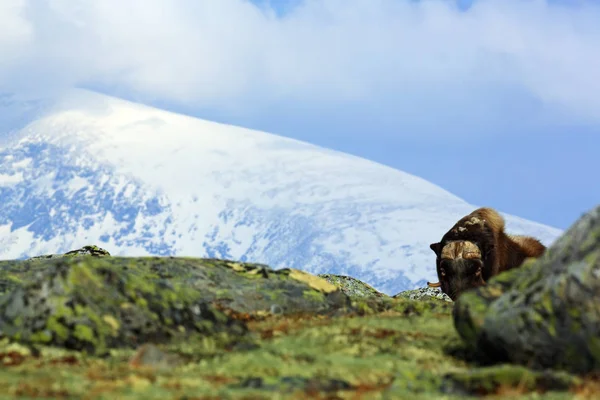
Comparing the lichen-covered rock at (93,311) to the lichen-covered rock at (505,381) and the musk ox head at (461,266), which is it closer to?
the lichen-covered rock at (505,381)

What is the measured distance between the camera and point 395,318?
2022cm

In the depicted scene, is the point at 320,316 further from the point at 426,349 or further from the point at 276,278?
the point at 426,349

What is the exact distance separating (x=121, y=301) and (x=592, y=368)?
8.40m

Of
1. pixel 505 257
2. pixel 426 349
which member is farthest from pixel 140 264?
pixel 505 257

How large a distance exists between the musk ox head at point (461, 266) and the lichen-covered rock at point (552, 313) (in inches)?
720

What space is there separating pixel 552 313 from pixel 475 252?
2011 centimetres

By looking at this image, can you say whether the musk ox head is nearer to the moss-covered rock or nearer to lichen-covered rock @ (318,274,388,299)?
lichen-covered rock @ (318,274,388,299)

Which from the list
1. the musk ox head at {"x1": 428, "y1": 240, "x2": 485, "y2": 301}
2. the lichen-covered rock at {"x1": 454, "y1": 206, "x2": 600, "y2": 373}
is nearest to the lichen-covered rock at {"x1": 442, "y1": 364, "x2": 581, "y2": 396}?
the lichen-covered rock at {"x1": 454, "y1": 206, "x2": 600, "y2": 373}

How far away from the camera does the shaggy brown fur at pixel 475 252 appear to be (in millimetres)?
33219

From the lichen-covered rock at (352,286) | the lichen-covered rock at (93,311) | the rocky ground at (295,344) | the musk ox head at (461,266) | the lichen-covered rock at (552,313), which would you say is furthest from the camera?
the lichen-covered rock at (352,286)

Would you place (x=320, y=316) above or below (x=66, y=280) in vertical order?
below

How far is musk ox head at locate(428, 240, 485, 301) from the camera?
109 feet

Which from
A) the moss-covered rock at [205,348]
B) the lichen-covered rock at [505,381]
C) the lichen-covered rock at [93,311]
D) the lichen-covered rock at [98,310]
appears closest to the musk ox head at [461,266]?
the moss-covered rock at [205,348]

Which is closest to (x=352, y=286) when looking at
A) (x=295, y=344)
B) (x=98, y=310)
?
(x=295, y=344)
